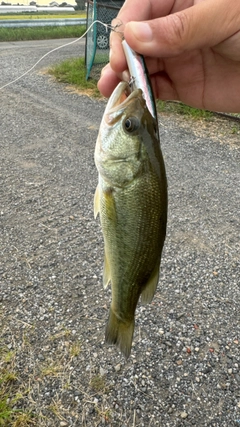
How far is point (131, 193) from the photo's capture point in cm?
174

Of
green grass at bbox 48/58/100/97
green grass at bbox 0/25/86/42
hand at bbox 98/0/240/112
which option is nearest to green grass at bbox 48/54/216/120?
green grass at bbox 48/58/100/97

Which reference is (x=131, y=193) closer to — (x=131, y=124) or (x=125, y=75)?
(x=131, y=124)

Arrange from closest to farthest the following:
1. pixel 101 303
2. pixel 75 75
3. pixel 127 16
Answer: pixel 127 16 → pixel 101 303 → pixel 75 75

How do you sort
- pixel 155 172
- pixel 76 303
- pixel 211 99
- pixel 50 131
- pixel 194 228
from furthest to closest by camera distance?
pixel 50 131 < pixel 194 228 < pixel 76 303 < pixel 211 99 < pixel 155 172

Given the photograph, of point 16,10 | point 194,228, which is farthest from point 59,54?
point 194,228

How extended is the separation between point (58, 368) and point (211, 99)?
2.21m

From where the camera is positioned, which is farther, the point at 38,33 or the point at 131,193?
the point at 38,33

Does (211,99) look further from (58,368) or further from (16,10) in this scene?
(16,10)

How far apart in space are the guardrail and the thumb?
1755cm

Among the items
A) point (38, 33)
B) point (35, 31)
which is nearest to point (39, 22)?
point (35, 31)

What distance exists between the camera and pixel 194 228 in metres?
4.73

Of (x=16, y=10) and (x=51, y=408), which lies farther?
(x=16, y=10)

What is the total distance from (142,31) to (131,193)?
2.29 ft

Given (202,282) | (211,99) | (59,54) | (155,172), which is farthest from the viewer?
(59,54)
